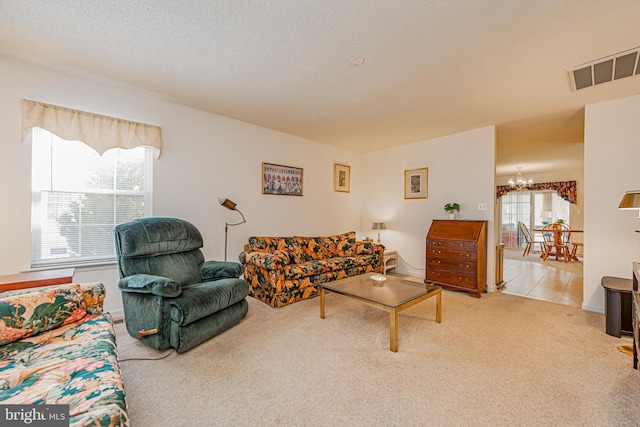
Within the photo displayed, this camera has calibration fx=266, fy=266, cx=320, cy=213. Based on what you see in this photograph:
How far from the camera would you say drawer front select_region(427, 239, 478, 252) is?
3.73 metres

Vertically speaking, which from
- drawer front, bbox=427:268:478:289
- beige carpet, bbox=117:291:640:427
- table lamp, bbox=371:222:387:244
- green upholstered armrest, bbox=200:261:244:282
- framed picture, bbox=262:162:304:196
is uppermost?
framed picture, bbox=262:162:304:196

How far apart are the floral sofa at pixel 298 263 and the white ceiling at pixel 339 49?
1869mm

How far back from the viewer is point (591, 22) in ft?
5.97

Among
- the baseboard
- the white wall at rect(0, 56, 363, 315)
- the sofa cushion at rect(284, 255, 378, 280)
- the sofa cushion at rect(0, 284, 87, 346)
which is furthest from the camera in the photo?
the sofa cushion at rect(284, 255, 378, 280)

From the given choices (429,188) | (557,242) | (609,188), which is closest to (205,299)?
(429,188)

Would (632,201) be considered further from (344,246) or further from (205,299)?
(205,299)

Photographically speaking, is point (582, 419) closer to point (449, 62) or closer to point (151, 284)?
point (449, 62)

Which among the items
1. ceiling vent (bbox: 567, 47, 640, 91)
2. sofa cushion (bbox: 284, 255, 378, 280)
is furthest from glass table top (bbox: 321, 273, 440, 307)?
ceiling vent (bbox: 567, 47, 640, 91)

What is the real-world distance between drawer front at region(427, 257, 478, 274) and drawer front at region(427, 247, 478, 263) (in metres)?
0.03

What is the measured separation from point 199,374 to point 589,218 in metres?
4.38

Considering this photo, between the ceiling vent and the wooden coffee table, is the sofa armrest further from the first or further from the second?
the ceiling vent

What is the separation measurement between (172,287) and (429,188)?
416 cm

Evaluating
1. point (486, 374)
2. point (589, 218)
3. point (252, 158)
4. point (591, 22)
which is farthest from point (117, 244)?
point (589, 218)

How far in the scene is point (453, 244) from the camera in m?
3.91
